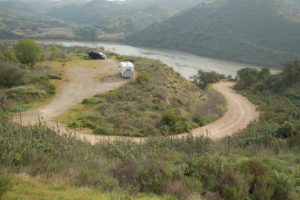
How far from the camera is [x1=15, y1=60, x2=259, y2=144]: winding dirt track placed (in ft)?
41.3

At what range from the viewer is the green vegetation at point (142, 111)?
13229mm

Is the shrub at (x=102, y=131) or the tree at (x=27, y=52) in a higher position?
the tree at (x=27, y=52)

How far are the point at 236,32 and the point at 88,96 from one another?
92.2 metres

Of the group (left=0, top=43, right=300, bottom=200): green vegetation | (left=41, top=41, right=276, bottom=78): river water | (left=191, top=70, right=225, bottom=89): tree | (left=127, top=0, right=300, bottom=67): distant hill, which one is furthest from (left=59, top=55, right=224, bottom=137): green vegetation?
(left=127, top=0, right=300, bottom=67): distant hill

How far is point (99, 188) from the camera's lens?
4777 mm

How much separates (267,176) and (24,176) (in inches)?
189

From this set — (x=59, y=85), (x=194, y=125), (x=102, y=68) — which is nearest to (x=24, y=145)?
(x=194, y=125)

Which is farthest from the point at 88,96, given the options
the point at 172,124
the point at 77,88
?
the point at 172,124

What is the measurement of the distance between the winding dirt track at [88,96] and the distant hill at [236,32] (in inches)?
2246

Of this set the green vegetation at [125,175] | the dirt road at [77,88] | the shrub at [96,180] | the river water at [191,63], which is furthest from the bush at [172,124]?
the river water at [191,63]

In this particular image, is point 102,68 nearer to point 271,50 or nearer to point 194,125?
point 194,125

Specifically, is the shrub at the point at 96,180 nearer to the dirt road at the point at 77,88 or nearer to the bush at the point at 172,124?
the dirt road at the point at 77,88

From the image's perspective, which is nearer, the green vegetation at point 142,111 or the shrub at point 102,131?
the shrub at point 102,131

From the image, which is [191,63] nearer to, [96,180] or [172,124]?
[172,124]
